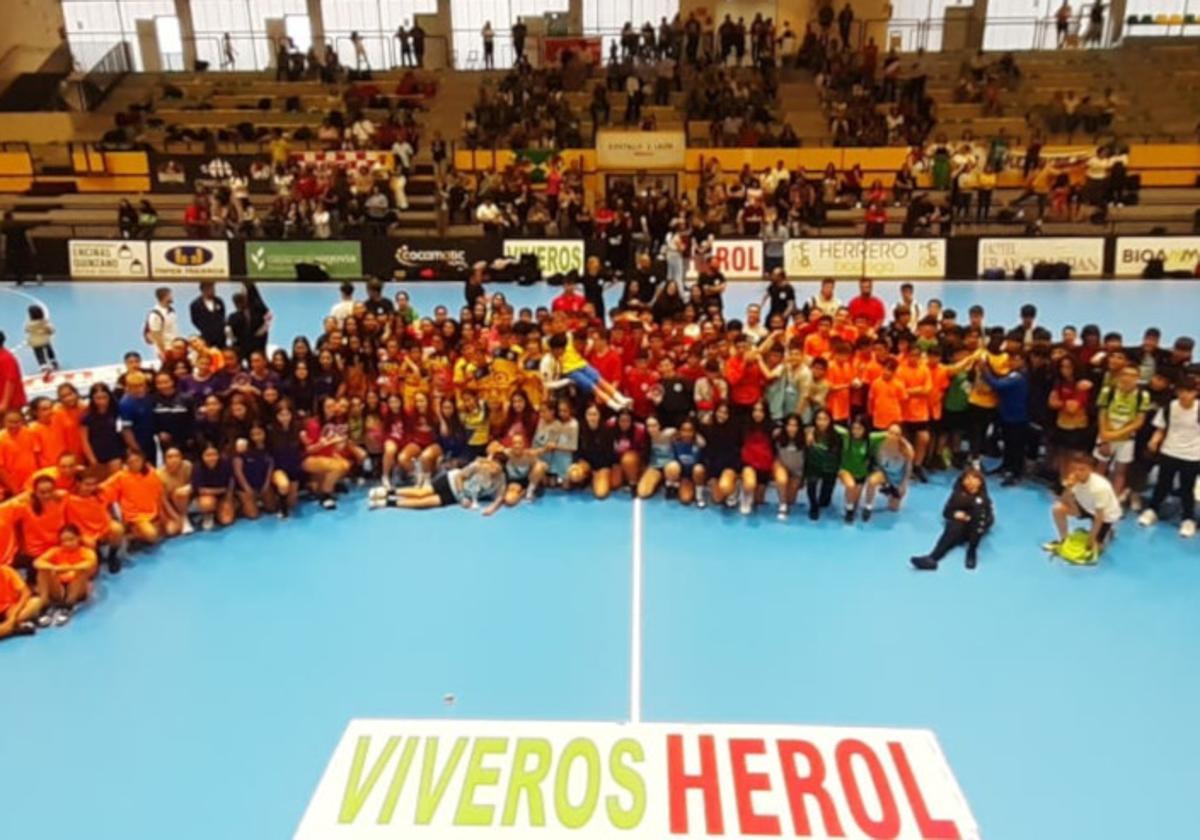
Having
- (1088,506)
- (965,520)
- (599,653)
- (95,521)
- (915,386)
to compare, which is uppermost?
(915,386)

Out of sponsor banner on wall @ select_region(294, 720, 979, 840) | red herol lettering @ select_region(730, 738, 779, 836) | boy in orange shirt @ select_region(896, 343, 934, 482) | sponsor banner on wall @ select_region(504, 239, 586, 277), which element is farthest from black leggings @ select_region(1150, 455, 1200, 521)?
sponsor banner on wall @ select_region(504, 239, 586, 277)

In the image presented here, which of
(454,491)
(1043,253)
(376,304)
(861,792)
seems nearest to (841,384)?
(454,491)

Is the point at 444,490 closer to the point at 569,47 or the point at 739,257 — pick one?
the point at 739,257

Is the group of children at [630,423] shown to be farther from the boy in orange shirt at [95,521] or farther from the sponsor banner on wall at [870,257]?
the sponsor banner on wall at [870,257]

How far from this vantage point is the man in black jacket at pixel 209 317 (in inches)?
519

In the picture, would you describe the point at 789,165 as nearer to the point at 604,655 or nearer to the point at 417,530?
the point at 417,530

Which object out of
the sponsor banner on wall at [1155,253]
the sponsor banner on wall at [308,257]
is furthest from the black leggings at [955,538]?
the sponsor banner on wall at [308,257]

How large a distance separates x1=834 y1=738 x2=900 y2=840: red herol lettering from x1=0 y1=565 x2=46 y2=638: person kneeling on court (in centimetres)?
653

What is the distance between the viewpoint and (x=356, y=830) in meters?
6.12

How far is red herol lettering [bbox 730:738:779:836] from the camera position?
6.10m

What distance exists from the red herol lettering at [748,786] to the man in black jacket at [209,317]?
9.33 m

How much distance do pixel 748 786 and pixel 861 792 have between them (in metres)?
0.71

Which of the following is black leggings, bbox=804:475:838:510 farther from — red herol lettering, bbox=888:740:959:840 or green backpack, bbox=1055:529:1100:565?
red herol lettering, bbox=888:740:959:840

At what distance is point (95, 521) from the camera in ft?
29.9
